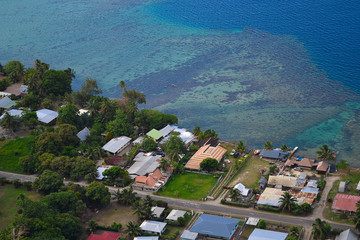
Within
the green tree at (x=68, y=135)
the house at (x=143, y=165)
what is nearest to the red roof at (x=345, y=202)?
the house at (x=143, y=165)

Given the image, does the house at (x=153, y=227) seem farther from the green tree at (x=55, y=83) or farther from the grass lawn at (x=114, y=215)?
the green tree at (x=55, y=83)

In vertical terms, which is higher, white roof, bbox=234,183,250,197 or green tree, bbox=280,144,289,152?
green tree, bbox=280,144,289,152

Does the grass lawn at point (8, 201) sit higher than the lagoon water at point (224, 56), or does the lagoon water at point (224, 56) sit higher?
the lagoon water at point (224, 56)

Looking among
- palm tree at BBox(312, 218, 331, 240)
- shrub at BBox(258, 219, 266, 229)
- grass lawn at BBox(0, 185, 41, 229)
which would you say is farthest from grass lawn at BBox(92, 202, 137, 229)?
palm tree at BBox(312, 218, 331, 240)

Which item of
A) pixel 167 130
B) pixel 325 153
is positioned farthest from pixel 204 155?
pixel 325 153

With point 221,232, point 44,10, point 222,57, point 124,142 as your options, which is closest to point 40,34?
point 44,10

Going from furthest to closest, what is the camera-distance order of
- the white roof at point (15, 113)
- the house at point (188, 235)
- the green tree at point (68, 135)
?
the white roof at point (15, 113)
the green tree at point (68, 135)
the house at point (188, 235)

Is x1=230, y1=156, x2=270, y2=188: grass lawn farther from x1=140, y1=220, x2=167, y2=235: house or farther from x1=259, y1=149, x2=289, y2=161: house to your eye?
x1=140, y1=220, x2=167, y2=235: house
